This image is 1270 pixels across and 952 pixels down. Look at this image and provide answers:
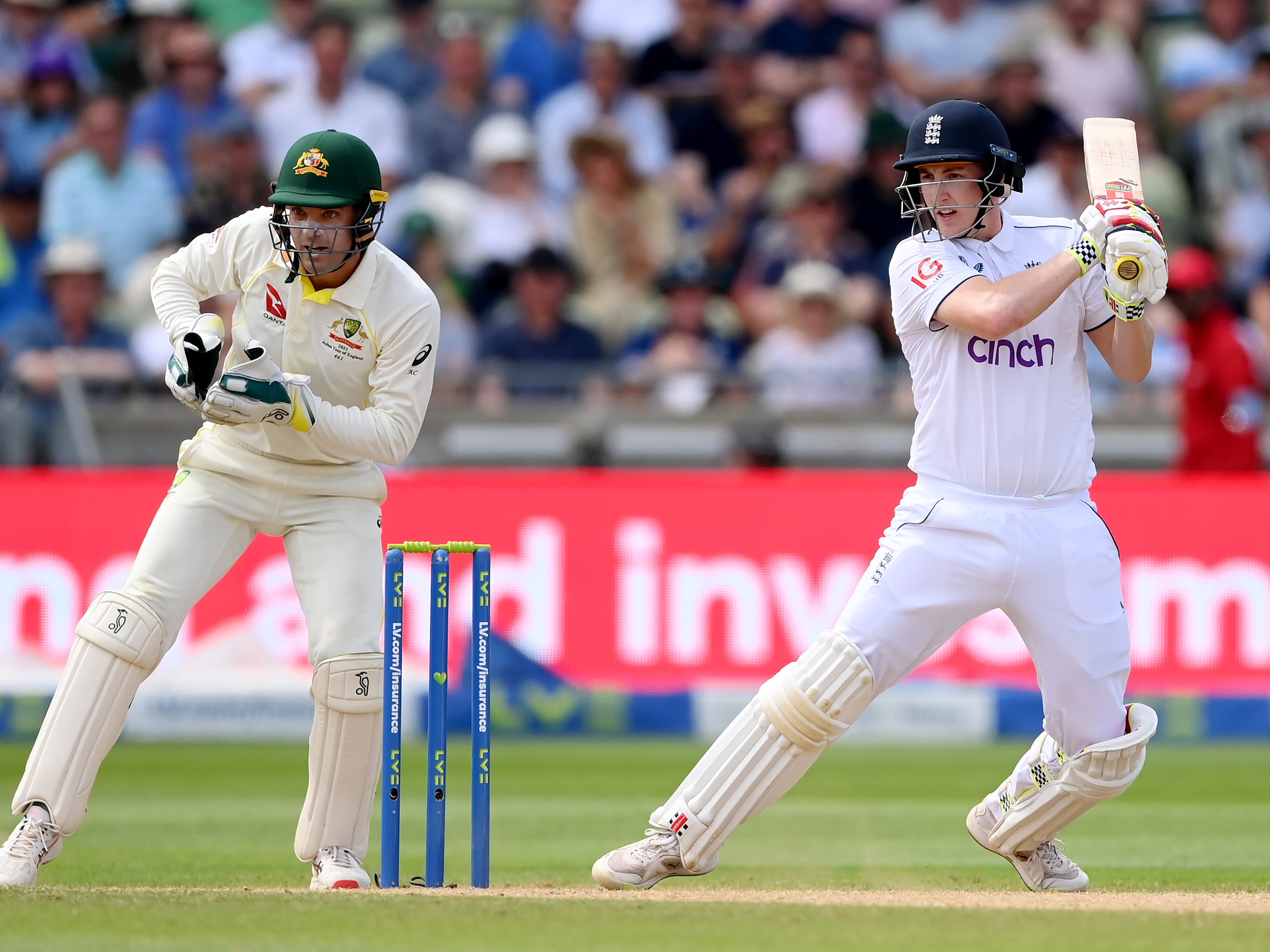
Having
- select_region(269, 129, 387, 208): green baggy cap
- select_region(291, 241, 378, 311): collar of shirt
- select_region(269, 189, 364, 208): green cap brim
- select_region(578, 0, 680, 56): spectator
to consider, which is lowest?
select_region(291, 241, 378, 311): collar of shirt

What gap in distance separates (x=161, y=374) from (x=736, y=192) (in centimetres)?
402

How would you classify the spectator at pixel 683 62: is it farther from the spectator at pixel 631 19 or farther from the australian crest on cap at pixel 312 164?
the australian crest on cap at pixel 312 164

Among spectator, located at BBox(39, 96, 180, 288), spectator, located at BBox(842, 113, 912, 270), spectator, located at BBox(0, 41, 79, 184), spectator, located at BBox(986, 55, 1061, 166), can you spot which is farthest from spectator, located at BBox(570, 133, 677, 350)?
spectator, located at BBox(0, 41, 79, 184)

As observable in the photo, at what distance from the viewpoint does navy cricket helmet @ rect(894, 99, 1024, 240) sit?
4605mm

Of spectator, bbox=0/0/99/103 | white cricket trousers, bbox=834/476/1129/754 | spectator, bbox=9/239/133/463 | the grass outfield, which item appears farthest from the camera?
spectator, bbox=0/0/99/103

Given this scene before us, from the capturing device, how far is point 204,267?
4973 mm

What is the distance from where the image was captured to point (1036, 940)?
3.79 meters

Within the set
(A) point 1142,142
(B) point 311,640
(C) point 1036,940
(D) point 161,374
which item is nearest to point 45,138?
(D) point 161,374

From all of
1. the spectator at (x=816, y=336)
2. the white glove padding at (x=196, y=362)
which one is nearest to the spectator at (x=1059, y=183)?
the spectator at (x=816, y=336)

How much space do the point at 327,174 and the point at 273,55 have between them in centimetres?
789

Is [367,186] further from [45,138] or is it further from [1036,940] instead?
[45,138]

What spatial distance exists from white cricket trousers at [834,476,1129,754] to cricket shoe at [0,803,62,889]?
2.02 meters

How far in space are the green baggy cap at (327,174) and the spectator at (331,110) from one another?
6.84 metres

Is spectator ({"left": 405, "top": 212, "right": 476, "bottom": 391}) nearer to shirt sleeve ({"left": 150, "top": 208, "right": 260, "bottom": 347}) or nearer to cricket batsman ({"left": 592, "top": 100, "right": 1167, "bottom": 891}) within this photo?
shirt sleeve ({"left": 150, "top": 208, "right": 260, "bottom": 347})
